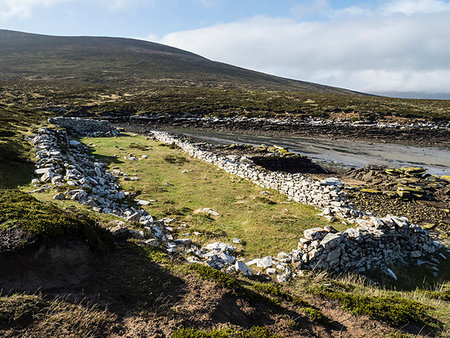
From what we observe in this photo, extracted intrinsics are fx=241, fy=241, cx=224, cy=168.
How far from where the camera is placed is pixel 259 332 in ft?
13.8

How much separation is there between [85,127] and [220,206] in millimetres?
32464

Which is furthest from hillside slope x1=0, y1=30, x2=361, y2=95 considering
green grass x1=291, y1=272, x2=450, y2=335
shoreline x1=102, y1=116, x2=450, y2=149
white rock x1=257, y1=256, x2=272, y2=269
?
green grass x1=291, y1=272, x2=450, y2=335

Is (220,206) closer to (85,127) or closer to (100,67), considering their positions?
(85,127)

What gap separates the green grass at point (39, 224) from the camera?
4469mm

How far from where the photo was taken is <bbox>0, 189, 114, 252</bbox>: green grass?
4.47 metres

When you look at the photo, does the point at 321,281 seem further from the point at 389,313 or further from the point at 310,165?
the point at 310,165

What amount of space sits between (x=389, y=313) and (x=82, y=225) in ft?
22.6

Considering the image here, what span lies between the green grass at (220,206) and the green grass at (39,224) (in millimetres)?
4386

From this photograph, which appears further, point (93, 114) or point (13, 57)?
point (13, 57)

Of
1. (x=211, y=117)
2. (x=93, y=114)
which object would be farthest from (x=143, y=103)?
(x=211, y=117)

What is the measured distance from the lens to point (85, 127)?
36531 mm

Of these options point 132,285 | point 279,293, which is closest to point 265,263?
point 279,293

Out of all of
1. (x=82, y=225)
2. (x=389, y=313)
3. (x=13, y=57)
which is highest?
(x=13, y=57)

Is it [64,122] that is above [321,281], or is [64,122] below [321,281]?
above
